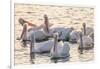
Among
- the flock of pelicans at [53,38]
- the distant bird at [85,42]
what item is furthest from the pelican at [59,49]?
the distant bird at [85,42]

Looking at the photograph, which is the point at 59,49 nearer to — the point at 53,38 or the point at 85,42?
the point at 53,38

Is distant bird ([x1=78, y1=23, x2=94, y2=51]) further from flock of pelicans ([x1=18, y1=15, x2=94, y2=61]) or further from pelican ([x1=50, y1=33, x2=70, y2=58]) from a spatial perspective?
pelican ([x1=50, y1=33, x2=70, y2=58])

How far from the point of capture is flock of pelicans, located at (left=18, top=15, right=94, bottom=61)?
1780 mm

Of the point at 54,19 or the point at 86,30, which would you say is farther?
the point at 86,30

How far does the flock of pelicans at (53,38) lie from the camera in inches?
70.1

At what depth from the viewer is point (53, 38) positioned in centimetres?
185

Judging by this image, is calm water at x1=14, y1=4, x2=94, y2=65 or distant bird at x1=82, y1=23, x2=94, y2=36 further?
distant bird at x1=82, y1=23, x2=94, y2=36

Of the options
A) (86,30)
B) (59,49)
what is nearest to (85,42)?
(86,30)

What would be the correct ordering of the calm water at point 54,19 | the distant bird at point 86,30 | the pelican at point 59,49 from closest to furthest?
the calm water at point 54,19 < the pelican at point 59,49 < the distant bird at point 86,30

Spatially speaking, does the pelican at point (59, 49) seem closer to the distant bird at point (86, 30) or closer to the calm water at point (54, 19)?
the calm water at point (54, 19)

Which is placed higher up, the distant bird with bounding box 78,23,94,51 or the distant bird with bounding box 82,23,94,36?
the distant bird with bounding box 82,23,94,36

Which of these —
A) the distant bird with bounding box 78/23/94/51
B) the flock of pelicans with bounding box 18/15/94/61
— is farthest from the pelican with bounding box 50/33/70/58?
the distant bird with bounding box 78/23/94/51

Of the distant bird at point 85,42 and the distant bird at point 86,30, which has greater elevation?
the distant bird at point 86,30

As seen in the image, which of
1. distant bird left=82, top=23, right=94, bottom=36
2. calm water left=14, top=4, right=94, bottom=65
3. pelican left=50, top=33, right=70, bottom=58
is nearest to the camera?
calm water left=14, top=4, right=94, bottom=65
